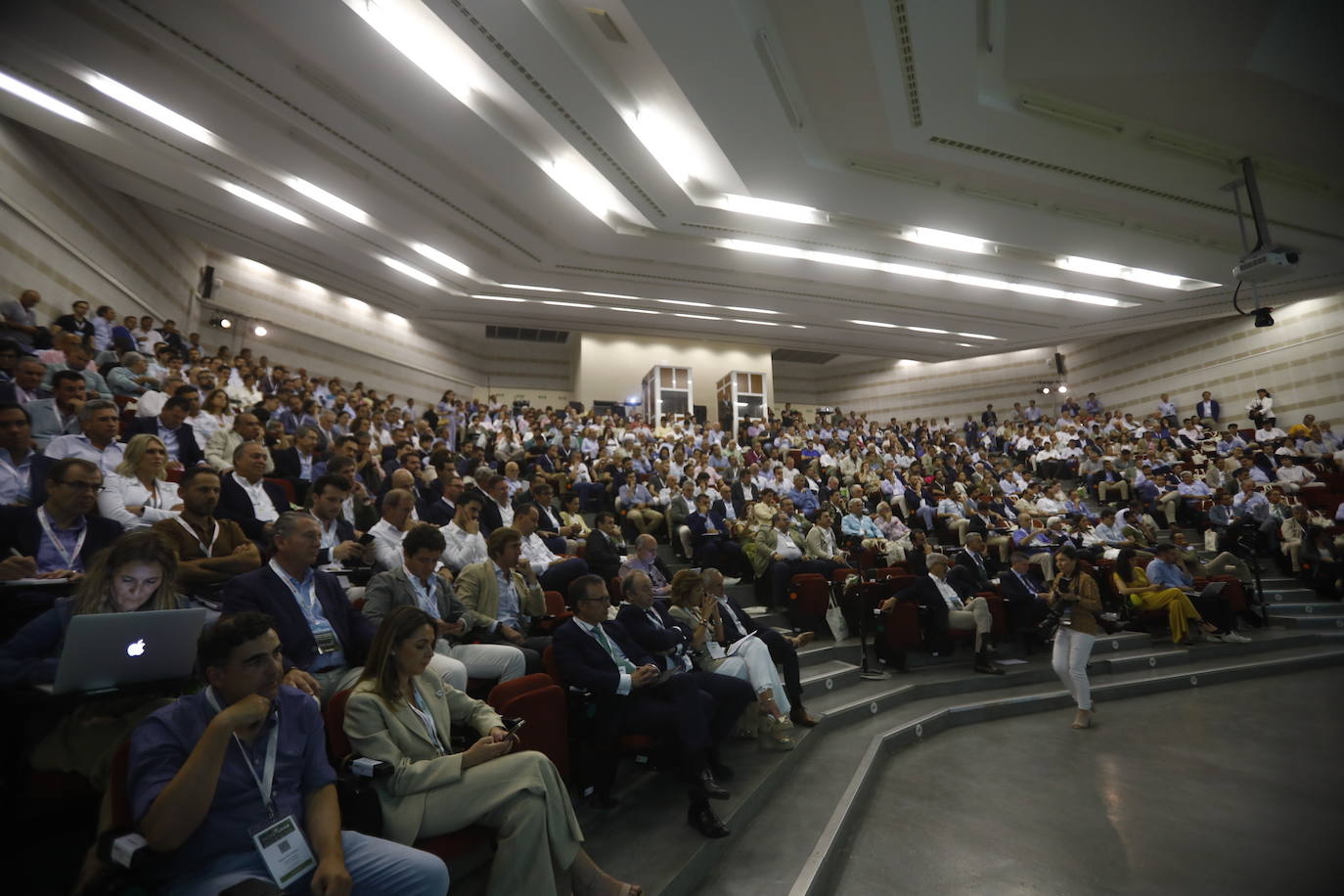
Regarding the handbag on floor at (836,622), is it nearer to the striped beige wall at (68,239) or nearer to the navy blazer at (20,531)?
the navy blazer at (20,531)

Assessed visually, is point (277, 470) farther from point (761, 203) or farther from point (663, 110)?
point (761, 203)

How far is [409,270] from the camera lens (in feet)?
32.6

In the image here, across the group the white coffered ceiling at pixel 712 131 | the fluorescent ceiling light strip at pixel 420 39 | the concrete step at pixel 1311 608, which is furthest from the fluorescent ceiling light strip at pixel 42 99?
the concrete step at pixel 1311 608

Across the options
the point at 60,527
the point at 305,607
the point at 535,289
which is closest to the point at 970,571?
the point at 305,607

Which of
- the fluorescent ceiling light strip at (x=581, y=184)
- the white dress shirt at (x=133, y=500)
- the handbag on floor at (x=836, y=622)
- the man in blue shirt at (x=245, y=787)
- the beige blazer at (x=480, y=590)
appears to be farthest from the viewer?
the fluorescent ceiling light strip at (x=581, y=184)

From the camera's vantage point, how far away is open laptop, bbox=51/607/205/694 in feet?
4.52

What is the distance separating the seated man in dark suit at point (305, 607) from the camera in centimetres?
198

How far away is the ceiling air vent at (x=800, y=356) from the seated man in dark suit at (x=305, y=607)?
1571 cm

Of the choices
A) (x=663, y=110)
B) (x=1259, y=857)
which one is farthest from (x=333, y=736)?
(x=663, y=110)

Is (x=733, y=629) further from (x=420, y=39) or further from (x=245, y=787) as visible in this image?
(x=420, y=39)

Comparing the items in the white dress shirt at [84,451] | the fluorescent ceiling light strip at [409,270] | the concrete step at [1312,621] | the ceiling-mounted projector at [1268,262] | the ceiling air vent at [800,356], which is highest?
the ceiling air vent at [800,356]

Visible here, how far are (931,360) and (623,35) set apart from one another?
13250 millimetres

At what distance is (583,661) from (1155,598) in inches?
240

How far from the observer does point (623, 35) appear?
5004 mm
